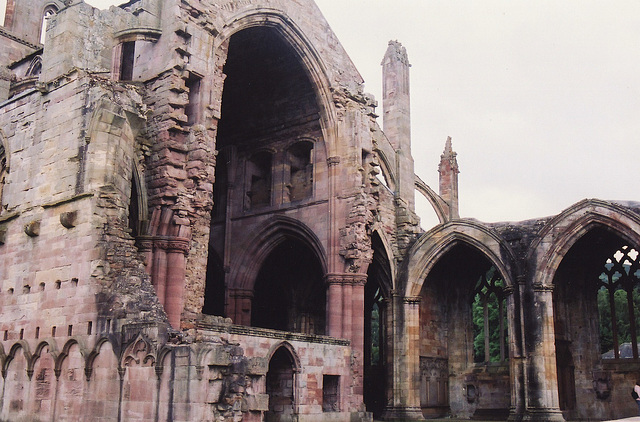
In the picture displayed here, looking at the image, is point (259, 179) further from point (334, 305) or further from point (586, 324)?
point (586, 324)

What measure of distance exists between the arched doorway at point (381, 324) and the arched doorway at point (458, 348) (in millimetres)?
1194

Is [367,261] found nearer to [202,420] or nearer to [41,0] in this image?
[202,420]

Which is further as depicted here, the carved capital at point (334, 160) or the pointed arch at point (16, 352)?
the carved capital at point (334, 160)

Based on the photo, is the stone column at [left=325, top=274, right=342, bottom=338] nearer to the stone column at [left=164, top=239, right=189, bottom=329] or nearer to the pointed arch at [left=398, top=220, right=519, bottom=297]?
the pointed arch at [left=398, top=220, right=519, bottom=297]

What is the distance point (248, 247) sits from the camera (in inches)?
826

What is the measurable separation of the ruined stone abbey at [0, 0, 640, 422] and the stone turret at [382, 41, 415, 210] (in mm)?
74

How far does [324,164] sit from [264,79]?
3.04 m

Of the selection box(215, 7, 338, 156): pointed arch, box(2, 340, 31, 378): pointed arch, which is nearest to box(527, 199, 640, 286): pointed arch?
box(215, 7, 338, 156): pointed arch

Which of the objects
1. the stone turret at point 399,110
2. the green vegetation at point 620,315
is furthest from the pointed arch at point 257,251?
the green vegetation at point 620,315

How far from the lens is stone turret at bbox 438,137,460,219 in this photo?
27859mm

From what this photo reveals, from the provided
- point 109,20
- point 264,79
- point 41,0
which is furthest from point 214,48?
point 41,0

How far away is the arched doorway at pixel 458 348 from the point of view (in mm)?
20516

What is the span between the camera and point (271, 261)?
22156mm

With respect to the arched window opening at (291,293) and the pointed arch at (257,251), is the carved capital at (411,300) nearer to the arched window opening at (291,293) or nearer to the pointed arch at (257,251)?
the arched window opening at (291,293)
